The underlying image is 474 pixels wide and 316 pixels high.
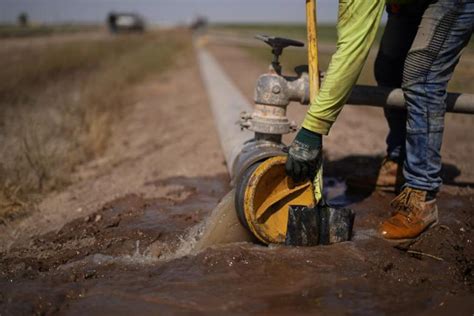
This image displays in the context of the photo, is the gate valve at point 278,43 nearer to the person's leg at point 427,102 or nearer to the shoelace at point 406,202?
the person's leg at point 427,102

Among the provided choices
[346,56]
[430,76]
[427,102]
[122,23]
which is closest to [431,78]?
[430,76]

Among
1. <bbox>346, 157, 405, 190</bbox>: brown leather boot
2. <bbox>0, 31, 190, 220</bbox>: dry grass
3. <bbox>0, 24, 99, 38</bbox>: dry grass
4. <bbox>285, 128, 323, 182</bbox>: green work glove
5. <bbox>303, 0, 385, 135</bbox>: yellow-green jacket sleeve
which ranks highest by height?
<bbox>303, 0, 385, 135</bbox>: yellow-green jacket sleeve

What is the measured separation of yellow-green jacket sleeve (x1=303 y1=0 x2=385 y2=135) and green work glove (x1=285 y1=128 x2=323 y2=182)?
0.14 ft

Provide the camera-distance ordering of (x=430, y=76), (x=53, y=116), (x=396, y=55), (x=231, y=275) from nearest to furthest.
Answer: (x=231, y=275) → (x=430, y=76) → (x=396, y=55) → (x=53, y=116)

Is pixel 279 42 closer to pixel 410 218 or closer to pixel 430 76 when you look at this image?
pixel 430 76

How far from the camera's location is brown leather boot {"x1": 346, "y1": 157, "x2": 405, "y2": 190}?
3646 millimetres

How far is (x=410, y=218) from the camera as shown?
9.46 feet

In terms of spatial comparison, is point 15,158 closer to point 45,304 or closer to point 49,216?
point 49,216

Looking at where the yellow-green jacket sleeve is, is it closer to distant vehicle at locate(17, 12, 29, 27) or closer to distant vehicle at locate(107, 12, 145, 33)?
distant vehicle at locate(107, 12, 145, 33)

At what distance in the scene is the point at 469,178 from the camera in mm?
4227

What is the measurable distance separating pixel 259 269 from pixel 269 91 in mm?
1260

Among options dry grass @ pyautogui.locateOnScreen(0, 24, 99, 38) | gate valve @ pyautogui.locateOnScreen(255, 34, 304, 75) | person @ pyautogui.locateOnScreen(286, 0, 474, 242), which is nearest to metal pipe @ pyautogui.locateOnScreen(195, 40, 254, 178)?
gate valve @ pyautogui.locateOnScreen(255, 34, 304, 75)

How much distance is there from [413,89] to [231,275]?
1.48m

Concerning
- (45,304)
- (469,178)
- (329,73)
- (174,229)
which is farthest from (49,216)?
(469,178)
